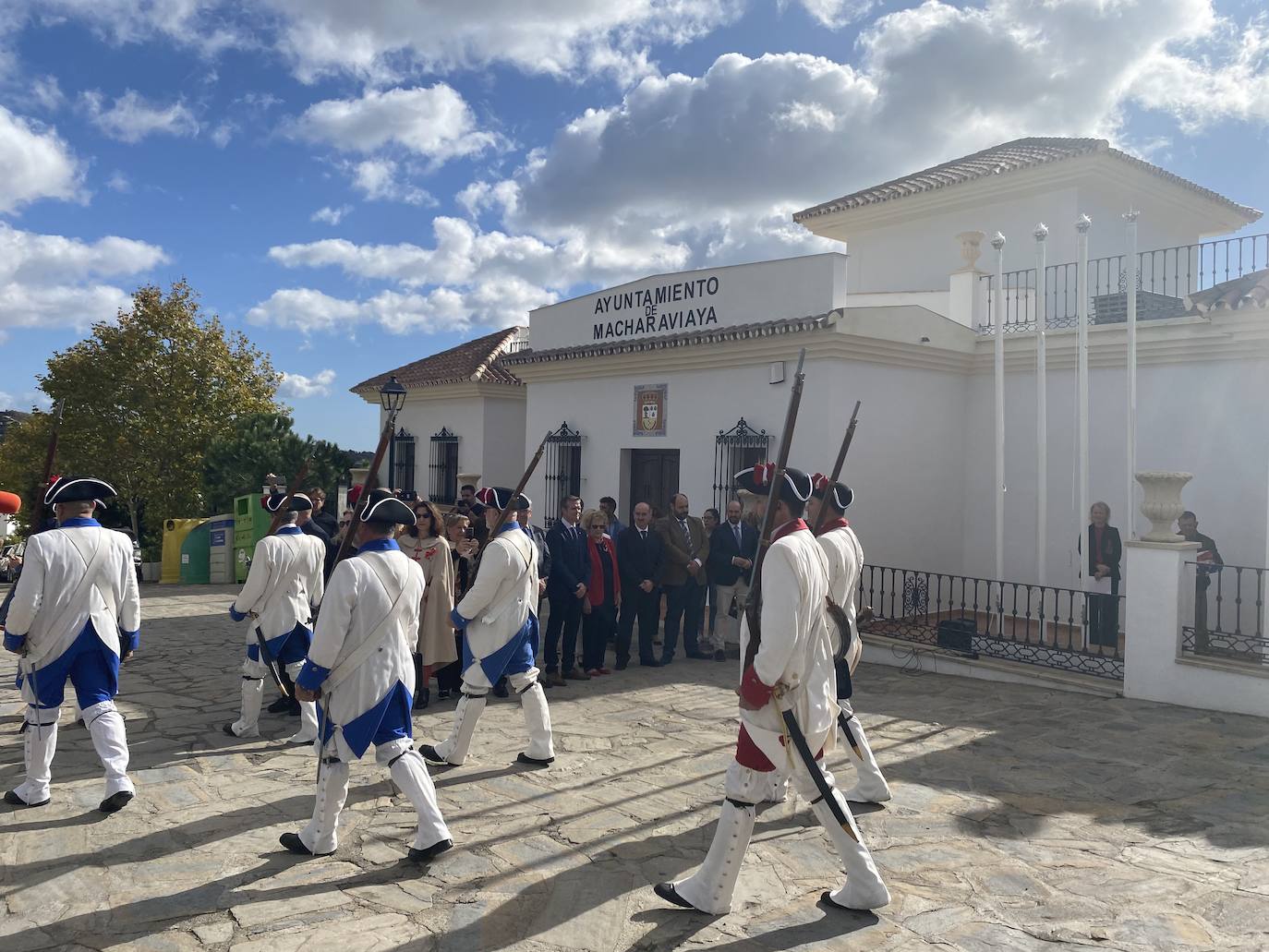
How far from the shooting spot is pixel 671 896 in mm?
4004

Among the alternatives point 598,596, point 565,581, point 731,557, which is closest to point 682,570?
point 731,557

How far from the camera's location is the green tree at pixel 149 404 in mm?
25312

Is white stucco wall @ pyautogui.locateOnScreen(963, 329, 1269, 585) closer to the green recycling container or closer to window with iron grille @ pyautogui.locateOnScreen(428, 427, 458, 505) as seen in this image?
window with iron grille @ pyautogui.locateOnScreen(428, 427, 458, 505)

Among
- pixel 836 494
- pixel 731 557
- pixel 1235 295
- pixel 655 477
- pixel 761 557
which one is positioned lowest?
pixel 731 557

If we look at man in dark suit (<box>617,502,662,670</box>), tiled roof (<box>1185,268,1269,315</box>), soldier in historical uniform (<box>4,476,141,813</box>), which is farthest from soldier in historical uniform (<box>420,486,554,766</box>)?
tiled roof (<box>1185,268,1269,315</box>)

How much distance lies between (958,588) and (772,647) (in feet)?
29.8

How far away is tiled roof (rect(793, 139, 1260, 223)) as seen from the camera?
14.5 m

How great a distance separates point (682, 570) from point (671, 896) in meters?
6.07

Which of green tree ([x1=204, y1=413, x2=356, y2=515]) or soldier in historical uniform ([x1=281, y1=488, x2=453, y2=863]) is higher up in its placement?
green tree ([x1=204, y1=413, x2=356, y2=515])

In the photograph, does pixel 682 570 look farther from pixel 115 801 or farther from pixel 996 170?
pixel 996 170

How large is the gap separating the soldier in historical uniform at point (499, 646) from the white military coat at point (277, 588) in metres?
1.28

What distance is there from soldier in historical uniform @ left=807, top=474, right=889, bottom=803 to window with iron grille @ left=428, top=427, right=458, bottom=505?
1396 centimetres

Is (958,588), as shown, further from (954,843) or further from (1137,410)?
(954,843)

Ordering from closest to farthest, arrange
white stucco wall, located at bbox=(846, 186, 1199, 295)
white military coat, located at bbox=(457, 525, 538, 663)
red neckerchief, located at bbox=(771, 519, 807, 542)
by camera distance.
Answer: red neckerchief, located at bbox=(771, 519, 807, 542) → white military coat, located at bbox=(457, 525, 538, 663) → white stucco wall, located at bbox=(846, 186, 1199, 295)
